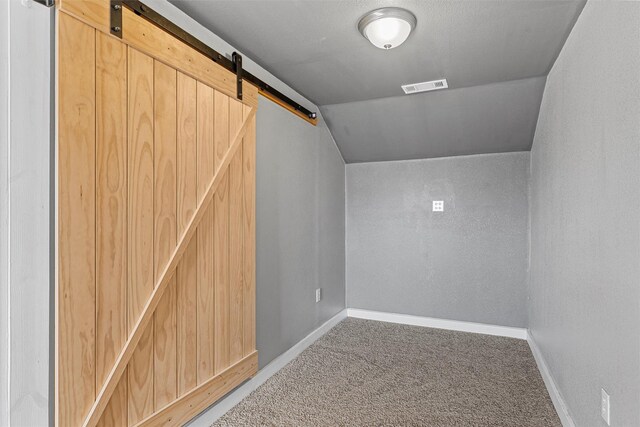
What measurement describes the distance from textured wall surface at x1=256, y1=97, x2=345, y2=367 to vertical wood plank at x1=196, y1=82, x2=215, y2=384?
0.49m

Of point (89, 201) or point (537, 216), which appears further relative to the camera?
point (537, 216)

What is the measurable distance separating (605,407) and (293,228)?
2.06 meters

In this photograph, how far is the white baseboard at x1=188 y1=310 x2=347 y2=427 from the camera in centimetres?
193

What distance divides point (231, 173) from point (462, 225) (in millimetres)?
2518

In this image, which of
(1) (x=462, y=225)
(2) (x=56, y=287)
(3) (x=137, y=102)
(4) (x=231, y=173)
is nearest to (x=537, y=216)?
(1) (x=462, y=225)

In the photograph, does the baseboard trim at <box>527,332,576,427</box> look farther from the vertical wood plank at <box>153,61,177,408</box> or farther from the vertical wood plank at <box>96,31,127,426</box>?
the vertical wood plank at <box>96,31,127,426</box>

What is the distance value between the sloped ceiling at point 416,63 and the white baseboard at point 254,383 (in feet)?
6.37

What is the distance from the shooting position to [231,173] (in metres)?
2.08

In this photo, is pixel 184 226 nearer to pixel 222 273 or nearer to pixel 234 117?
pixel 222 273

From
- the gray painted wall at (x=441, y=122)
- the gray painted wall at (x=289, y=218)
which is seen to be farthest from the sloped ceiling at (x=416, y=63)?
the gray painted wall at (x=289, y=218)

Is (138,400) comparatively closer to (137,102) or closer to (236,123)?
(137,102)

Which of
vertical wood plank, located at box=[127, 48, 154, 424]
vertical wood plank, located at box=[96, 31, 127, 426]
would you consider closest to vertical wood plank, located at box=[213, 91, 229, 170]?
vertical wood plank, located at box=[127, 48, 154, 424]

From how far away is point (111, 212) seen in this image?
1412mm

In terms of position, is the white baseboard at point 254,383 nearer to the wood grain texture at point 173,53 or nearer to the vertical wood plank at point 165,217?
the vertical wood plank at point 165,217
